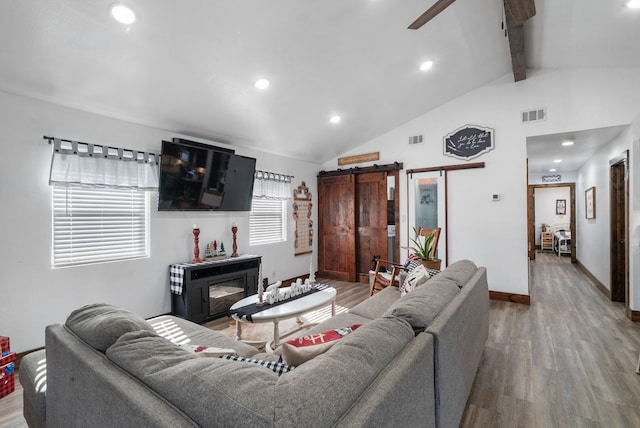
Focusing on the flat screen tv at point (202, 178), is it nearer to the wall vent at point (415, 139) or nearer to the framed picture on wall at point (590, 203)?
the wall vent at point (415, 139)

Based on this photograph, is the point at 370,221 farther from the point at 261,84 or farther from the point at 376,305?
the point at 261,84

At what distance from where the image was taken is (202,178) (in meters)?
3.93

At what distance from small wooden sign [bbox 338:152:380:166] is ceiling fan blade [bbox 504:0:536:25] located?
11.1 feet

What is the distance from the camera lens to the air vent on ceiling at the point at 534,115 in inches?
162

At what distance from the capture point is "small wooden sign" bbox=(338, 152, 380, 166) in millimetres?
5559

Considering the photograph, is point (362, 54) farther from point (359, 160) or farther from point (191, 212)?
point (191, 212)

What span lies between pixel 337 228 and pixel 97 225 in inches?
151

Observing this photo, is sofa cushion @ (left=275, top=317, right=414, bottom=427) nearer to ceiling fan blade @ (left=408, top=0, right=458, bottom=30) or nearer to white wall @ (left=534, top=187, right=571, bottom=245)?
ceiling fan blade @ (left=408, top=0, right=458, bottom=30)

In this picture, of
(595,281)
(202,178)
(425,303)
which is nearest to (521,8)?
(425,303)

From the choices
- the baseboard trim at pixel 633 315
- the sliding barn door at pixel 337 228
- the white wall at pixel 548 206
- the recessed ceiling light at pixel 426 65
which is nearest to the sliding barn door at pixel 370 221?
the sliding barn door at pixel 337 228

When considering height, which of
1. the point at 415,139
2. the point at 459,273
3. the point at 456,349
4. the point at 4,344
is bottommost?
Answer: the point at 4,344

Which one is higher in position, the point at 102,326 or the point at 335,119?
the point at 335,119

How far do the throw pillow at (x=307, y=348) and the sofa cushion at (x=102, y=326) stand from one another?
618 mm

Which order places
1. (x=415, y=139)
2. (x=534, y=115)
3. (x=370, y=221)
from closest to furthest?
(x=534, y=115)
(x=415, y=139)
(x=370, y=221)
